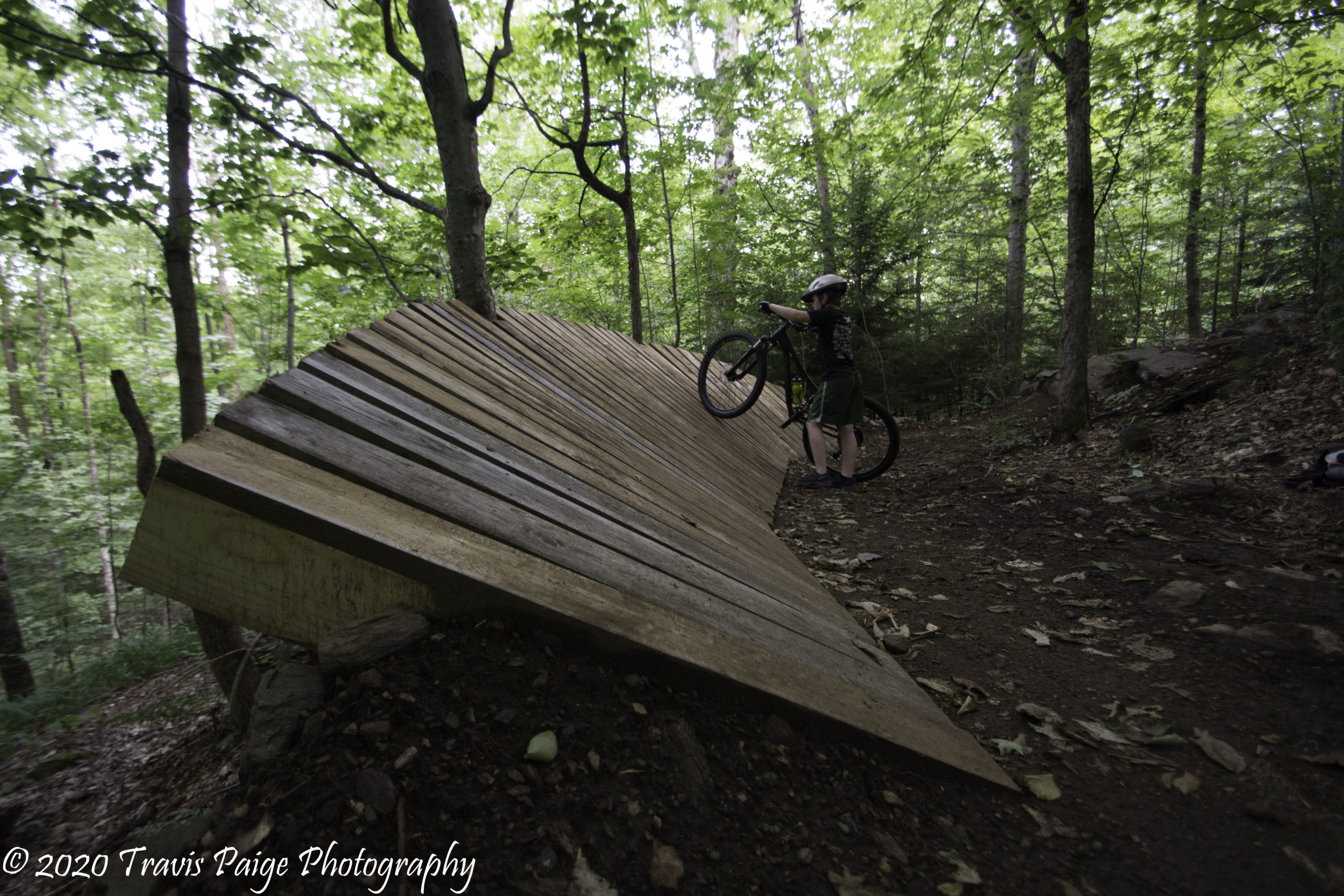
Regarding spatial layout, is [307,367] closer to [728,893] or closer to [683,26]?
[728,893]

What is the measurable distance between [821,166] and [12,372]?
1981 cm

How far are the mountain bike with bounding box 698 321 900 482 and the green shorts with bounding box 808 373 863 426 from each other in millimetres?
172

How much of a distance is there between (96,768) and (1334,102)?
18.7 meters

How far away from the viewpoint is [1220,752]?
182 cm

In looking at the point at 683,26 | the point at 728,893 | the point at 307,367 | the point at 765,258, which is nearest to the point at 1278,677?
the point at 728,893

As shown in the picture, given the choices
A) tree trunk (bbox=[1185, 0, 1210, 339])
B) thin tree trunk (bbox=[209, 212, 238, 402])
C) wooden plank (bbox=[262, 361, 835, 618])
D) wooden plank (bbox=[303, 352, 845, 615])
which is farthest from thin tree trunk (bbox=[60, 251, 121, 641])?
tree trunk (bbox=[1185, 0, 1210, 339])

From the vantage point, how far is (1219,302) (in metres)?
13.4

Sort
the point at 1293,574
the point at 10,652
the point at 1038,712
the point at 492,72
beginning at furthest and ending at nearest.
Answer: the point at 10,652, the point at 492,72, the point at 1293,574, the point at 1038,712

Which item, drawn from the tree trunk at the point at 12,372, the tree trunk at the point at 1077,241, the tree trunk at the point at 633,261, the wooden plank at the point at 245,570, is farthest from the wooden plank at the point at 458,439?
the tree trunk at the point at 12,372

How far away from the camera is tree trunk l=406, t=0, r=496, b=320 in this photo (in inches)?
177

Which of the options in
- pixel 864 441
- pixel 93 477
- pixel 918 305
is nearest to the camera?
pixel 864 441

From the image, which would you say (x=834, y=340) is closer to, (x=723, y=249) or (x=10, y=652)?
(x=723, y=249)

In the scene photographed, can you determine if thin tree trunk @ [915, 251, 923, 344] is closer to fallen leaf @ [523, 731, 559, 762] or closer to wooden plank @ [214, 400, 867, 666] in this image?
wooden plank @ [214, 400, 867, 666]

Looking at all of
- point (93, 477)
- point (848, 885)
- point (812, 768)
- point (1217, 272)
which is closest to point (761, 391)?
point (812, 768)
